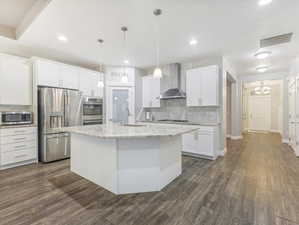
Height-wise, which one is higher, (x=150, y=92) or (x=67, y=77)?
(x=67, y=77)

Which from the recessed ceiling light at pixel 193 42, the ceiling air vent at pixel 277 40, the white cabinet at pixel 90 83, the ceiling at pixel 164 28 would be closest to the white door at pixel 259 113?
the ceiling at pixel 164 28

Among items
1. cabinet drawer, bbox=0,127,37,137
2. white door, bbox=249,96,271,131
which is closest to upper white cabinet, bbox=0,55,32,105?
cabinet drawer, bbox=0,127,37,137

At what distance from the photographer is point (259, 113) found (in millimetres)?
9445

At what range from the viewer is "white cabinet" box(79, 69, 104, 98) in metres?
4.68

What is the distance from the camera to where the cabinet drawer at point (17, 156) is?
3.30 metres

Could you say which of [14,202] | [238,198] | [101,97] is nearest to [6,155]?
[14,202]

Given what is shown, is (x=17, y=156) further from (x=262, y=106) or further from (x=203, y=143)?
(x=262, y=106)

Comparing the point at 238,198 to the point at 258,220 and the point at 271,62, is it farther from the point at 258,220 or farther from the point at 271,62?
the point at 271,62

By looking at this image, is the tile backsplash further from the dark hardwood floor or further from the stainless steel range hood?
the dark hardwood floor

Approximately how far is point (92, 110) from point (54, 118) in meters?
1.23

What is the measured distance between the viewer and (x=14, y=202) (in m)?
2.11

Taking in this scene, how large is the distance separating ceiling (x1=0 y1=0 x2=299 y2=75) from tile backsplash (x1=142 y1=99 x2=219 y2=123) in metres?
1.54

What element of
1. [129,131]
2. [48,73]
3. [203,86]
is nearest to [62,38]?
[48,73]

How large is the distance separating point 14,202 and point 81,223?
1.16m
